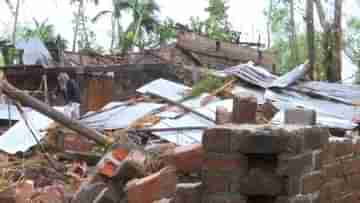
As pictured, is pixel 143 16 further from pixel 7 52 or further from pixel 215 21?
pixel 7 52

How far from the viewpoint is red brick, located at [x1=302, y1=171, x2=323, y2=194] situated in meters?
2.89

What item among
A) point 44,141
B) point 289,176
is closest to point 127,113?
point 44,141

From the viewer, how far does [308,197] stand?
9.60 ft

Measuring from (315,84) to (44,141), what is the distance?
592cm

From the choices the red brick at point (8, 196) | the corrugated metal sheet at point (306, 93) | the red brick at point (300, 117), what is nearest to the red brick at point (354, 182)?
the red brick at point (300, 117)

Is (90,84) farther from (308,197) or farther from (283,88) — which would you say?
(308,197)

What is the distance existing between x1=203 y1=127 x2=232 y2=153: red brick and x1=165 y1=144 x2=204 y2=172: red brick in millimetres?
187

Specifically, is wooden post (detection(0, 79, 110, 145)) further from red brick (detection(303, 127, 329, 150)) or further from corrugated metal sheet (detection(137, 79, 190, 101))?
corrugated metal sheet (detection(137, 79, 190, 101))

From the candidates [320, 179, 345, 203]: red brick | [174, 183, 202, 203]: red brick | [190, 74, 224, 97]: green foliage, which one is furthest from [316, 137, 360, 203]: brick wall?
[190, 74, 224, 97]: green foliage

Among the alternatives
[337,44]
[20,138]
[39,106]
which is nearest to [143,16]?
[337,44]

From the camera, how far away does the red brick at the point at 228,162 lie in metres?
2.61

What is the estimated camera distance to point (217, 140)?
8.64ft

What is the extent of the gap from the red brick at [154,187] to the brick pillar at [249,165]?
1.36 ft

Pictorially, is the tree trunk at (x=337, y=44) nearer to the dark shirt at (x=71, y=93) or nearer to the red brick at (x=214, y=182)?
the dark shirt at (x=71, y=93)
